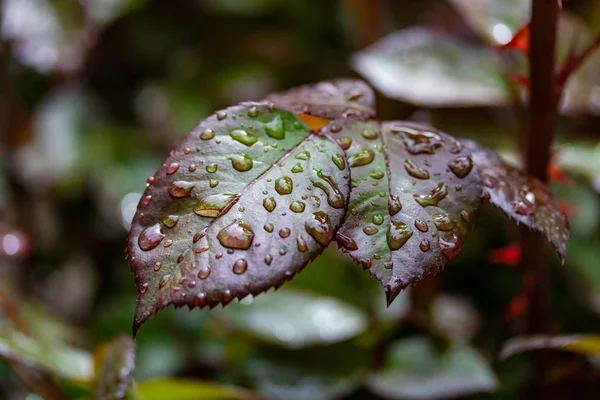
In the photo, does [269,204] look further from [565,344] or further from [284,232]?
[565,344]

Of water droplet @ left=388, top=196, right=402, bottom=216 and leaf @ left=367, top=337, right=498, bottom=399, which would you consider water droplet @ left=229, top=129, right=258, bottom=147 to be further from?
leaf @ left=367, top=337, right=498, bottom=399

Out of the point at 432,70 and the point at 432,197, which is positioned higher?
the point at 432,197

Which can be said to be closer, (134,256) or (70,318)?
(134,256)

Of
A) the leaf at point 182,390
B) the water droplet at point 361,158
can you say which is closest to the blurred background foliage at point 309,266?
the leaf at point 182,390

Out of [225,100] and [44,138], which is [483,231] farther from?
[44,138]

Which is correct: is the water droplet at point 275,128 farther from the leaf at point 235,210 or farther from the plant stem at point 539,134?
the plant stem at point 539,134

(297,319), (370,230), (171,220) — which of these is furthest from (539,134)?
(297,319)

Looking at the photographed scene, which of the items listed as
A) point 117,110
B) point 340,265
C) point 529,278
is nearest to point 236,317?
point 340,265
